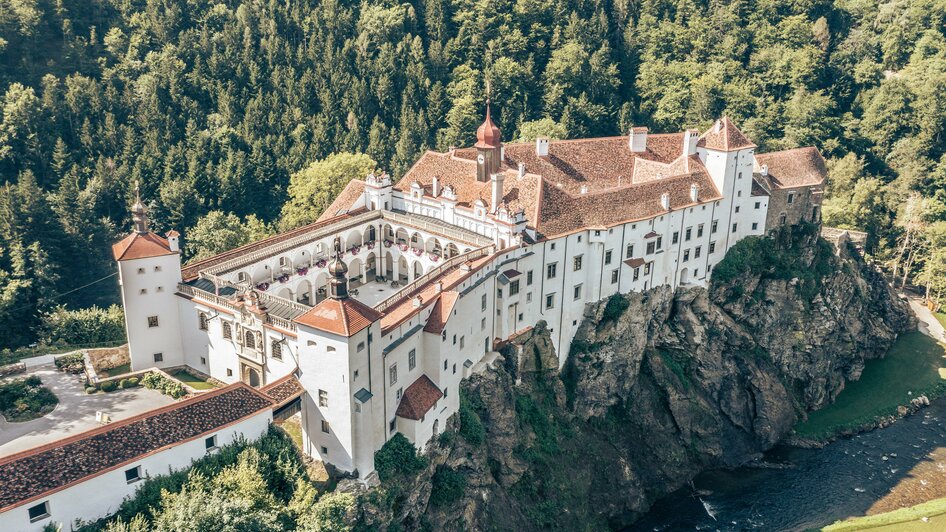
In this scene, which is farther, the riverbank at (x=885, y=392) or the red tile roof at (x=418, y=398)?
the riverbank at (x=885, y=392)

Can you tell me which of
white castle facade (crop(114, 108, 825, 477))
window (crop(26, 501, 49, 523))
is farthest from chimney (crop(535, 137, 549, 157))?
window (crop(26, 501, 49, 523))

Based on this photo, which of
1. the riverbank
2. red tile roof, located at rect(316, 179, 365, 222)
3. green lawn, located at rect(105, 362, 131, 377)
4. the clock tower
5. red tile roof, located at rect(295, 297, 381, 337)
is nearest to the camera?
red tile roof, located at rect(295, 297, 381, 337)

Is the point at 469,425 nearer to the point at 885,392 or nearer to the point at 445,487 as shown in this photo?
the point at 445,487

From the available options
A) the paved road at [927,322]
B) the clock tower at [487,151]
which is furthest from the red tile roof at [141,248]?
the paved road at [927,322]

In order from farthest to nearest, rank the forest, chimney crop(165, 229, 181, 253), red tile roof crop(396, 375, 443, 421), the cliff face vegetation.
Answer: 1. the forest
2. the cliff face vegetation
3. chimney crop(165, 229, 181, 253)
4. red tile roof crop(396, 375, 443, 421)

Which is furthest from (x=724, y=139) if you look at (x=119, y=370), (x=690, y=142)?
(x=119, y=370)

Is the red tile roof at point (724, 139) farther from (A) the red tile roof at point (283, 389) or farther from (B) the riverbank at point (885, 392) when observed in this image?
(A) the red tile roof at point (283, 389)

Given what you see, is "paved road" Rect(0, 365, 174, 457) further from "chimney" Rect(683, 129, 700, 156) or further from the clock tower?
"chimney" Rect(683, 129, 700, 156)

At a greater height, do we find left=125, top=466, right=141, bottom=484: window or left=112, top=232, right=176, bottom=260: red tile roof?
left=112, top=232, right=176, bottom=260: red tile roof
